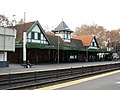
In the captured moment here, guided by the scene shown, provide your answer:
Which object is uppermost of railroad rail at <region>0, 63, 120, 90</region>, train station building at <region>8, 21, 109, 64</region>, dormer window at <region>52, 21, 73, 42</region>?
dormer window at <region>52, 21, 73, 42</region>

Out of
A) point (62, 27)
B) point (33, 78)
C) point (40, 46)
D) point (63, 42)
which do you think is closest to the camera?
point (33, 78)

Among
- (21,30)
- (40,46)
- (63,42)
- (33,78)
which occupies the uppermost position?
(21,30)

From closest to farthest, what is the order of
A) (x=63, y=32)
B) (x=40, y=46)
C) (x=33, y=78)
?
1. (x=33, y=78)
2. (x=40, y=46)
3. (x=63, y=32)

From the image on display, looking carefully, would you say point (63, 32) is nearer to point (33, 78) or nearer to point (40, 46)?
point (40, 46)

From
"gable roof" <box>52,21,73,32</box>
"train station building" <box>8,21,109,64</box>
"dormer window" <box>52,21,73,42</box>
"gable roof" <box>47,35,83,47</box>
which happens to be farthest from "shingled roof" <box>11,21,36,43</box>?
"gable roof" <box>52,21,73,32</box>

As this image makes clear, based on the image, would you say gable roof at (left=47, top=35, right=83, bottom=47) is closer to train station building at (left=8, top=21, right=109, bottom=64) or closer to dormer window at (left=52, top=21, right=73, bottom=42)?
train station building at (left=8, top=21, right=109, bottom=64)

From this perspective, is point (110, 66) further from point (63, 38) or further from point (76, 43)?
point (76, 43)

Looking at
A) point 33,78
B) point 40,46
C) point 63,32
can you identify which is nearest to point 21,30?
point 40,46

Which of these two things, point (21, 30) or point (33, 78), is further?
point (21, 30)

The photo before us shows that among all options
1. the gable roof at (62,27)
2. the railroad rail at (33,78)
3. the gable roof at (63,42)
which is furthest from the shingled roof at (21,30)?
the railroad rail at (33,78)

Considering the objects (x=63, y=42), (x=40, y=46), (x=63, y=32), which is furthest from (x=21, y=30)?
(x=63, y=32)

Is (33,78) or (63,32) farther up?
(63,32)

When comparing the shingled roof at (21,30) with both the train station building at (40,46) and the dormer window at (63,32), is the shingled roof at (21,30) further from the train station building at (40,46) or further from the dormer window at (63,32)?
the dormer window at (63,32)

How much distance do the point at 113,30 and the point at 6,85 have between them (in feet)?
278
